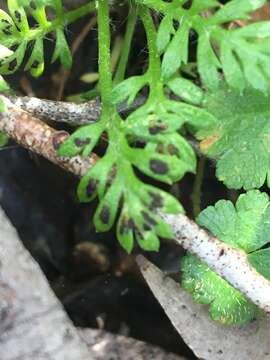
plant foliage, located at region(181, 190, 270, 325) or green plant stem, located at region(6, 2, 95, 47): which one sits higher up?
green plant stem, located at region(6, 2, 95, 47)

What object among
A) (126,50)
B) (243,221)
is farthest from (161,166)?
(126,50)

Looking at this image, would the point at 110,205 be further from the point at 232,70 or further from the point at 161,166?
the point at 232,70

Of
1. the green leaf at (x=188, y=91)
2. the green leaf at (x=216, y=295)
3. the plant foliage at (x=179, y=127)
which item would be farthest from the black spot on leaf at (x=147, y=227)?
the green leaf at (x=216, y=295)

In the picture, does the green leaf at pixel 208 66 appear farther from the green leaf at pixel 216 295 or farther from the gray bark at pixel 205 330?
the gray bark at pixel 205 330

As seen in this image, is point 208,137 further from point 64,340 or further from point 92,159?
point 64,340

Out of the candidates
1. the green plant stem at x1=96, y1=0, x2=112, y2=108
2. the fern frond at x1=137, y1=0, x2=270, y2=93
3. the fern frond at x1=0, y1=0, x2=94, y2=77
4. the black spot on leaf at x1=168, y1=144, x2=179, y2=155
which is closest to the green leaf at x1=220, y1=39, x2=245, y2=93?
the fern frond at x1=137, y1=0, x2=270, y2=93

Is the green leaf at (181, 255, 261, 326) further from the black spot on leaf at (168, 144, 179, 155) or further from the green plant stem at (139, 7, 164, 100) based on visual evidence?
the green plant stem at (139, 7, 164, 100)
